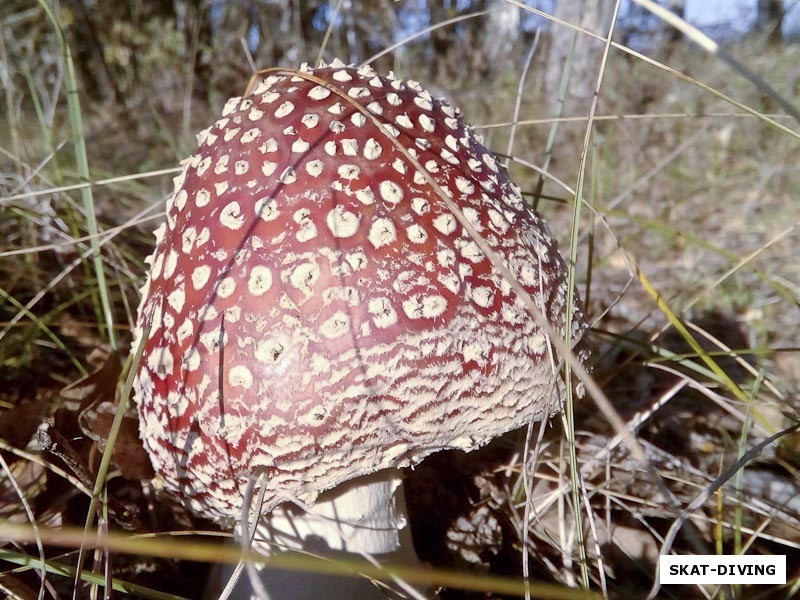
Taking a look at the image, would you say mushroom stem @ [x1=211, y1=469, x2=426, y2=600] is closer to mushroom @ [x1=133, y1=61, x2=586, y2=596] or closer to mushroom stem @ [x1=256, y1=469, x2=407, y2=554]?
mushroom stem @ [x1=256, y1=469, x2=407, y2=554]

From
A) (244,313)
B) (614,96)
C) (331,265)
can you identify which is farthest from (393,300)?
(614,96)

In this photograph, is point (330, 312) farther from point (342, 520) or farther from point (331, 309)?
point (342, 520)

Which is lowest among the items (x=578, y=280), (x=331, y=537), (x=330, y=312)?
(x=331, y=537)

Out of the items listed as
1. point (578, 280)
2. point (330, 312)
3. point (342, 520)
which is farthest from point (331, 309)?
point (578, 280)

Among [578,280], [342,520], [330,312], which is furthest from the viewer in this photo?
[578,280]

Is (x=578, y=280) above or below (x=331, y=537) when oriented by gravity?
above

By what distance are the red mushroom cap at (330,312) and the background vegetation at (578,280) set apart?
10.7 inches

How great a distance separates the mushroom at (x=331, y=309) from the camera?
3.80 ft

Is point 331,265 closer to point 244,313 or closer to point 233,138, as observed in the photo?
point 244,313

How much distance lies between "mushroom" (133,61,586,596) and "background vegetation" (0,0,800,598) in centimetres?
27

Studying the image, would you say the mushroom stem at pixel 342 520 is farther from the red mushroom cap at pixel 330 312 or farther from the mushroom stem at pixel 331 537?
the red mushroom cap at pixel 330 312

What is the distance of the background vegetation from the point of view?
1595 millimetres

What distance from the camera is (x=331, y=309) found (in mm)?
1166

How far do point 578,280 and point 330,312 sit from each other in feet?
5.21
